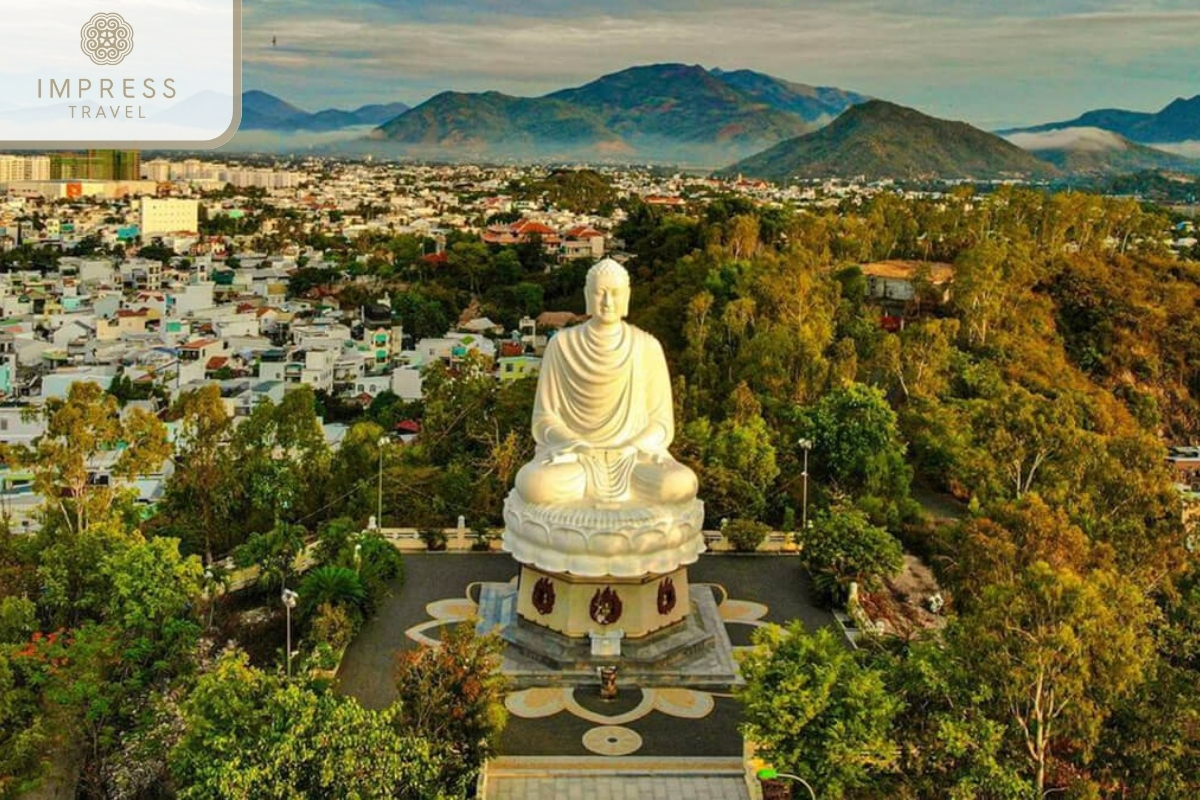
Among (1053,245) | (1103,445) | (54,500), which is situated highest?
(1053,245)

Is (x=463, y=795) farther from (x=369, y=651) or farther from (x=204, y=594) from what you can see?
(x=204, y=594)

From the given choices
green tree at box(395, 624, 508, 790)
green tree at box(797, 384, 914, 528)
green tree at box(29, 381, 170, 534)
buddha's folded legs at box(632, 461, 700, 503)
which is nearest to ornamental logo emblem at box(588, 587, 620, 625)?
buddha's folded legs at box(632, 461, 700, 503)

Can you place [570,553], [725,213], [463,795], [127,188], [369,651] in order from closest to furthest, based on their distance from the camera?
[463,795] → [570,553] → [369,651] → [725,213] → [127,188]

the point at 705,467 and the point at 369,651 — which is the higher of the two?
the point at 705,467

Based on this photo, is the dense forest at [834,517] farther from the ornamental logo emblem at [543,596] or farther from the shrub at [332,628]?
the ornamental logo emblem at [543,596]

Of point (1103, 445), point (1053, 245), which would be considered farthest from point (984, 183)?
point (1103, 445)

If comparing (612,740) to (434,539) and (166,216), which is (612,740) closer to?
(434,539)

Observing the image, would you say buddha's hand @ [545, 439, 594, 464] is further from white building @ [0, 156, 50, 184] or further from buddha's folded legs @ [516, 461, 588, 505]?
white building @ [0, 156, 50, 184]
